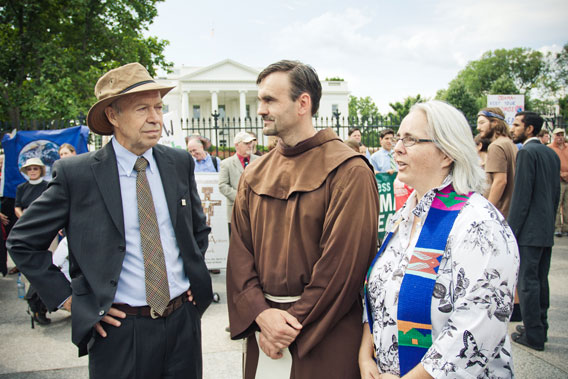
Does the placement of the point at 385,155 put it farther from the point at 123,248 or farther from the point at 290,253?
the point at 123,248

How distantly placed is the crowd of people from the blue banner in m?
5.91

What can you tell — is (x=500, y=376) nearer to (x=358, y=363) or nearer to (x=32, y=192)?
(x=358, y=363)

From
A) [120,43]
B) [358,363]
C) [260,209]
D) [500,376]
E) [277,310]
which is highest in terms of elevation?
[120,43]

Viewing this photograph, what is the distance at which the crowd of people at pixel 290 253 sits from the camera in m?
1.62

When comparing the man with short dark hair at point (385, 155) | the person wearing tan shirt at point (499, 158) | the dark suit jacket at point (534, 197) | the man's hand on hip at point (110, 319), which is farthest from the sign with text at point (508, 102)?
the man's hand on hip at point (110, 319)

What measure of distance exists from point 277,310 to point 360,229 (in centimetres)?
58

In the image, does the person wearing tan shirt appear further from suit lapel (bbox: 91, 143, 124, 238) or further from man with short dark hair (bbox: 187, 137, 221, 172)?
man with short dark hair (bbox: 187, 137, 221, 172)

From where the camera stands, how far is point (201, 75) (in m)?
57.3

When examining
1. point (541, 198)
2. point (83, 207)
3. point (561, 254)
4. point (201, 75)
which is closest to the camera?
point (83, 207)

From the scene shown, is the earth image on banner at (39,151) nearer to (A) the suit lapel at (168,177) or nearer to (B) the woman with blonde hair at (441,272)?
(A) the suit lapel at (168,177)

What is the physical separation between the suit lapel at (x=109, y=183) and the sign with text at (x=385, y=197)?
19.5ft

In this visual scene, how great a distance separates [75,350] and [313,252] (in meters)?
3.43

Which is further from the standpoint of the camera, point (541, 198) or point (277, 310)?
point (541, 198)

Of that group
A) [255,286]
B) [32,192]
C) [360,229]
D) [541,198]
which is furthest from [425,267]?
[32,192]
